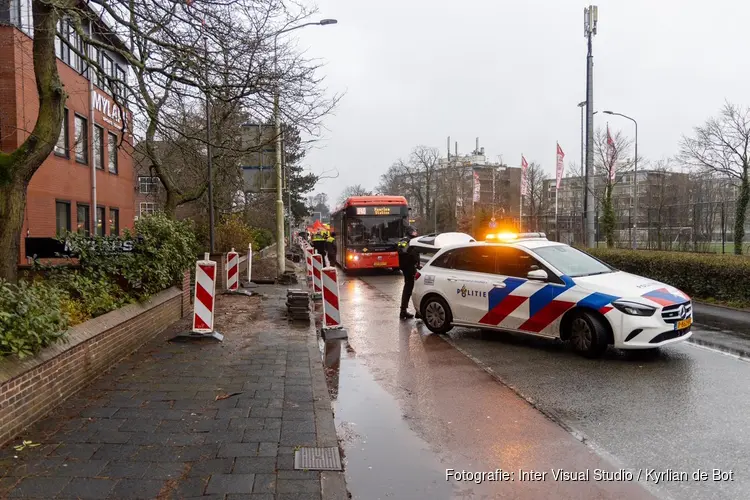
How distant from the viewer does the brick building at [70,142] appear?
17031 mm

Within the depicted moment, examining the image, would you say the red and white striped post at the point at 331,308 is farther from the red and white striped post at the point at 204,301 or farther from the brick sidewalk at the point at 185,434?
the brick sidewalk at the point at 185,434

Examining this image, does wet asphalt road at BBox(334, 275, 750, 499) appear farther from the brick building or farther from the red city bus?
the red city bus

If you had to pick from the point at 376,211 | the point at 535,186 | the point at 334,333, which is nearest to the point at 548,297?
the point at 334,333

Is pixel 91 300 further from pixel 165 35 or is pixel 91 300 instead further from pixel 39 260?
pixel 165 35

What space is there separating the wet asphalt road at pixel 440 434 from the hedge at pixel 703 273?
25.5ft

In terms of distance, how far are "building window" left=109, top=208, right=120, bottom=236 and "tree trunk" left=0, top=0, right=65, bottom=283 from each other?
19829mm

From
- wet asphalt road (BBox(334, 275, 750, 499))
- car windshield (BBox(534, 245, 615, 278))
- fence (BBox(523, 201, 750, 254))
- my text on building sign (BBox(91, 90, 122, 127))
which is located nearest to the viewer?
wet asphalt road (BBox(334, 275, 750, 499))

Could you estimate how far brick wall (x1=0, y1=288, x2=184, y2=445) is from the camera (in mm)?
4348

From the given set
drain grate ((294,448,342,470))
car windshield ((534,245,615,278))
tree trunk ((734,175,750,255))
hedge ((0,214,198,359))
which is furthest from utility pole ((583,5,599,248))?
drain grate ((294,448,342,470))

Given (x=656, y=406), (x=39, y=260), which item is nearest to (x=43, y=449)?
(x=39, y=260)

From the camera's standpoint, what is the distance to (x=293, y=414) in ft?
16.9

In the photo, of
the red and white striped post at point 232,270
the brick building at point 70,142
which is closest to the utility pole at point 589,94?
the red and white striped post at point 232,270

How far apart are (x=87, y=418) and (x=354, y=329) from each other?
19.8 feet

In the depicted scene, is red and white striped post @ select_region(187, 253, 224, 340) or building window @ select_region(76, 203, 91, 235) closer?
red and white striped post @ select_region(187, 253, 224, 340)
